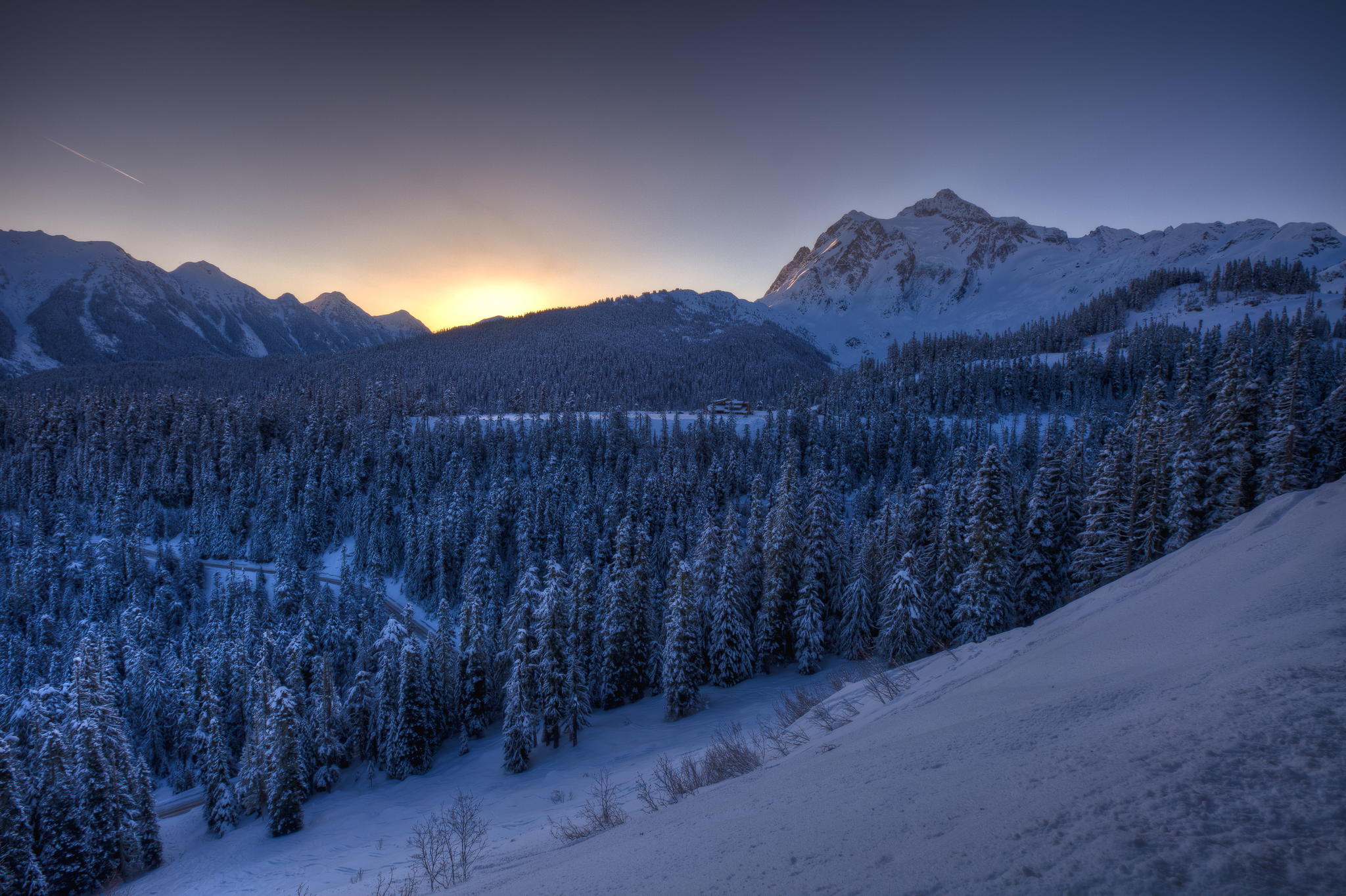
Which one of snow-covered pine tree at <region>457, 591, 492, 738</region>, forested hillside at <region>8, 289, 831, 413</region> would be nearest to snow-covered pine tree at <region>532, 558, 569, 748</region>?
snow-covered pine tree at <region>457, 591, 492, 738</region>

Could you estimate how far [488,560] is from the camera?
55.7m

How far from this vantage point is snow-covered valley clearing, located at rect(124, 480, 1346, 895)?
3.71 m

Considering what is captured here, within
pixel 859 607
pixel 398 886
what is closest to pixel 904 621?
pixel 859 607

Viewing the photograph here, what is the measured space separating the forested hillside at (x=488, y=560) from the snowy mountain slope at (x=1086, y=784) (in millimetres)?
19977

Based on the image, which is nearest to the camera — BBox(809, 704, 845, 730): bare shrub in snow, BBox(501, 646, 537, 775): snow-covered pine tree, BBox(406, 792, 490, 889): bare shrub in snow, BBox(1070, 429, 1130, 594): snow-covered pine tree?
BBox(406, 792, 490, 889): bare shrub in snow

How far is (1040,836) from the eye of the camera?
4.21m

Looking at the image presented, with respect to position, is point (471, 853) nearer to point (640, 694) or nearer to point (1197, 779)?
point (1197, 779)

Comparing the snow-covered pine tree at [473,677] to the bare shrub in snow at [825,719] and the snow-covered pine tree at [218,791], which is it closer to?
the snow-covered pine tree at [218,791]

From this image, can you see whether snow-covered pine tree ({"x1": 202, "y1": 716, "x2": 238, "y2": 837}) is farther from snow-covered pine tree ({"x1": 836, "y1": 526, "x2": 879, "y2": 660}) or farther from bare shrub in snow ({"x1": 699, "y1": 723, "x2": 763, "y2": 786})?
snow-covered pine tree ({"x1": 836, "y1": 526, "x2": 879, "y2": 660})

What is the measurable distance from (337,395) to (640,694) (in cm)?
10568

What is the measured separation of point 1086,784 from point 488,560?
56488 mm

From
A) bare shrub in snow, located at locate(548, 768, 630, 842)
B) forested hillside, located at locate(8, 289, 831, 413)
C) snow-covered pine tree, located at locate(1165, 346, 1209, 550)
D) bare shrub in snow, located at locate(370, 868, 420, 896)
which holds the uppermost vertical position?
forested hillside, located at locate(8, 289, 831, 413)

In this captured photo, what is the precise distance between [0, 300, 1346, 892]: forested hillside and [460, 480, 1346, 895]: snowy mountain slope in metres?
20.0

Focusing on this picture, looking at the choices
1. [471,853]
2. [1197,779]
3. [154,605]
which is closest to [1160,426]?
[1197,779]
